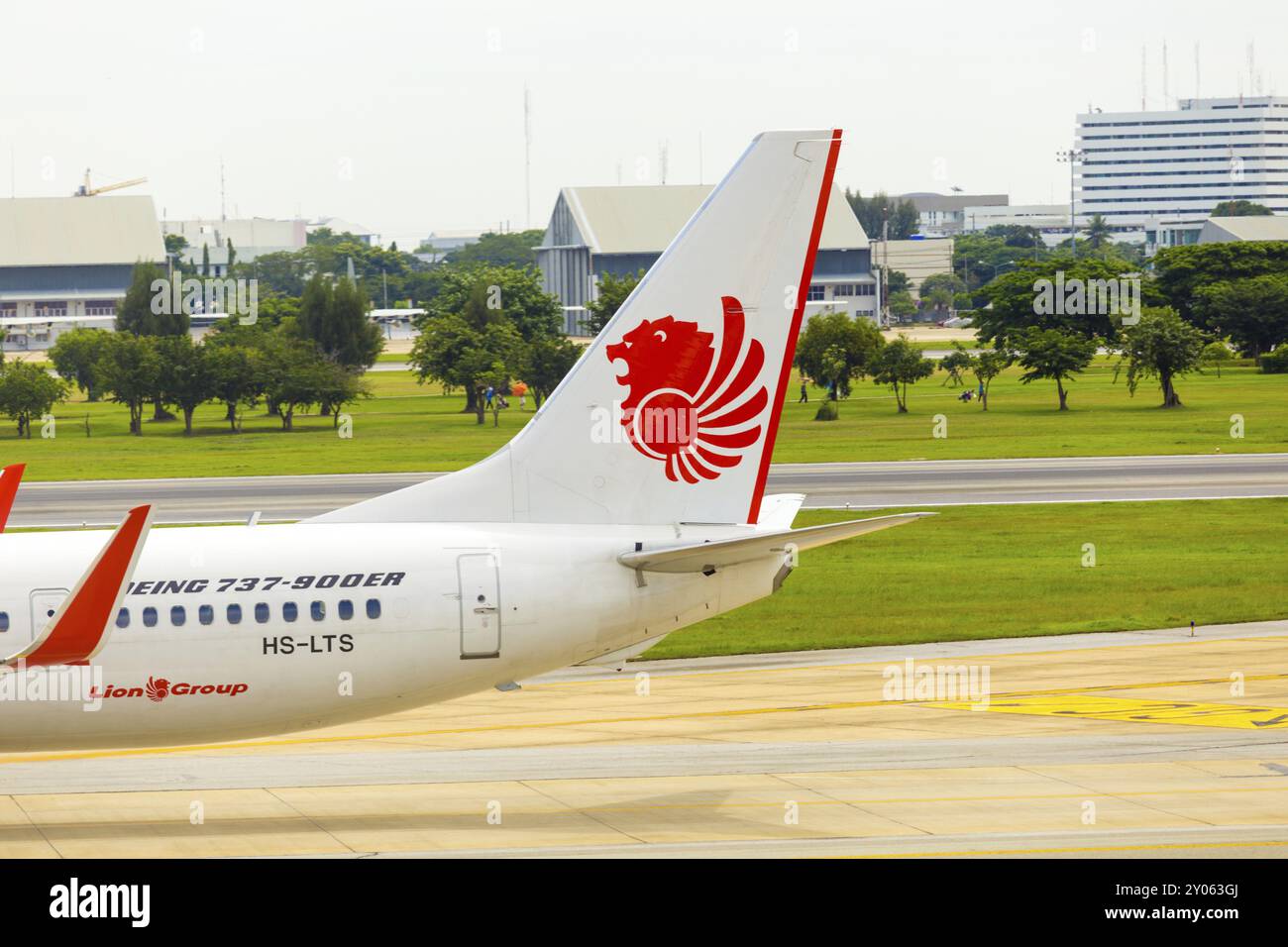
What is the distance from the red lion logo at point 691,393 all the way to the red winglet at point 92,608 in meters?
8.06

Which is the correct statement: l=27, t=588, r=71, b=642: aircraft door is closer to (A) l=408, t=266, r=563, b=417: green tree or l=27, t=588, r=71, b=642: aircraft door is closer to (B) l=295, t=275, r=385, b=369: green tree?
(A) l=408, t=266, r=563, b=417: green tree

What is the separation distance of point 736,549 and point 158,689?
8.78m

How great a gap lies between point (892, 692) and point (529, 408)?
332ft

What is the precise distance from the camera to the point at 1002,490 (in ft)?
239

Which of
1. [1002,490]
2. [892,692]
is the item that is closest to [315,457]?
[1002,490]

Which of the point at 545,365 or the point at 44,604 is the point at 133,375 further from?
the point at 44,604

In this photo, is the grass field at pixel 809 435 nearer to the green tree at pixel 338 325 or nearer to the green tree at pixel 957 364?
the green tree at pixel 957 364

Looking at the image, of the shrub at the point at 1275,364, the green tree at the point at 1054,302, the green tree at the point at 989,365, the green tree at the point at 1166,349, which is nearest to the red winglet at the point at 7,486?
the green tree at the point at 1166,349

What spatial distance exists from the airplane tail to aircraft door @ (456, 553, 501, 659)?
4.68 ft

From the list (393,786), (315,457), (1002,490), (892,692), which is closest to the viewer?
(393,786)

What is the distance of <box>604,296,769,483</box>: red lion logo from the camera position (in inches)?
1001

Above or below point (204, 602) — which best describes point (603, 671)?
below

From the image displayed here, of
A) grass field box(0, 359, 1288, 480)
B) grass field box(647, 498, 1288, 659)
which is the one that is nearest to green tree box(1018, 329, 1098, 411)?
grass field box(0, 359, 1288, 480)
